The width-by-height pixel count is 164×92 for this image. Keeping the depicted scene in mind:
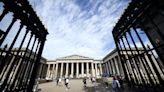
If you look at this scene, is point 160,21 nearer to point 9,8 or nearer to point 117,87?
point 9,8

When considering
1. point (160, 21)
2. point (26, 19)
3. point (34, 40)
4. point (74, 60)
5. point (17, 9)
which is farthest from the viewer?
point (74, 60)

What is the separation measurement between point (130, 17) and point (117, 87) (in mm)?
9938

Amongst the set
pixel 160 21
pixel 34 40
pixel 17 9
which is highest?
pixel 160 21

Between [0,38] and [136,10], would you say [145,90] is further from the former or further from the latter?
[0,38]

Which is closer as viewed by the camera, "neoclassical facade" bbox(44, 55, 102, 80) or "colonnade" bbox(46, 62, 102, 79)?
"colonnade" bbox(46, 62, 102, 79)

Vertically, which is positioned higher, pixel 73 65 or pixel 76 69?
pixel 73 65

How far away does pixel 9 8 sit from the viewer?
8.54ft

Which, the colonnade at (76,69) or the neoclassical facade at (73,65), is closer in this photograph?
the colonnade at (76,69)

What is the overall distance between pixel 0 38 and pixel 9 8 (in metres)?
0.76

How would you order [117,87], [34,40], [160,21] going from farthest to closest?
[117,87], [160,21], [34,40]

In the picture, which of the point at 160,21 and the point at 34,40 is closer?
the point at 34,40

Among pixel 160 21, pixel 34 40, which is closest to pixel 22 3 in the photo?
pixel 34 40

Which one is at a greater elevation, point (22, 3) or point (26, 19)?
point (22, 3)

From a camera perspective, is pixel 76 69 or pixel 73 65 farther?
pixel 76 69
